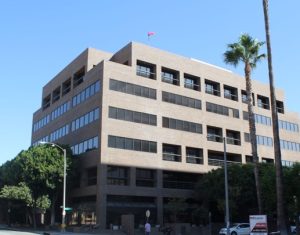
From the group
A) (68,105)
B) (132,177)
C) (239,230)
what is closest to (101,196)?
(132,177)

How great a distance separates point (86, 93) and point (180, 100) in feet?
44.3

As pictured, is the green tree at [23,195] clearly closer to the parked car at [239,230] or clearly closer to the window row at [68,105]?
the window row at [68,105]

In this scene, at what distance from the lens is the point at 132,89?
60.3m

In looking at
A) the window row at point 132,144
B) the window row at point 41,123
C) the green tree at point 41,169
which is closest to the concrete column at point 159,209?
the window row at point 132,144

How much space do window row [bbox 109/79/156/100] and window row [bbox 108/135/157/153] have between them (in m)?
6.42

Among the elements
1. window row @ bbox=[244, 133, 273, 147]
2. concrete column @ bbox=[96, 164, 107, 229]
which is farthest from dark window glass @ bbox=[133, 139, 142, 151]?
window row @ bbox=[244, 133, 273, 147]

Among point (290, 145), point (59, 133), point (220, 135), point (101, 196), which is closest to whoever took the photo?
point (101, 196)

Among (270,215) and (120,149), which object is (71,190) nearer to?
(120,149)

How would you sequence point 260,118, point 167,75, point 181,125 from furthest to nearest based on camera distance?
point 260,118 → point 167,75 → point 181,125

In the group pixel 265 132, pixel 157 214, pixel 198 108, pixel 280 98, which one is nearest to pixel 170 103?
pixel 198 108

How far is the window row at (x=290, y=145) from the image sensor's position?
79.6 metres

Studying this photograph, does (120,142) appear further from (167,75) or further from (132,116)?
(167,75)

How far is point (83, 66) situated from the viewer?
67.8m

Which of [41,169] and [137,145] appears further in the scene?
[137,145]
